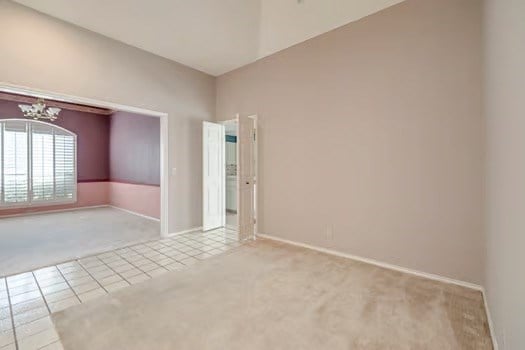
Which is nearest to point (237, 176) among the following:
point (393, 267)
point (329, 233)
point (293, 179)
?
point (293, 179)

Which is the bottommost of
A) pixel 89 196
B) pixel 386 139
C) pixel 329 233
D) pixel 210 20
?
pixel 329 233

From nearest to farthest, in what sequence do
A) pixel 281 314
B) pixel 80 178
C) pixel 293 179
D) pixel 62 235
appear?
pixel 281 314 < pixel 293 179 < pixel 62 235 < pixel 80 178

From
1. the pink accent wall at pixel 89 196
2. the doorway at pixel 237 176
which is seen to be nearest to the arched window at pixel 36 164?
the pink accent wall at pixel 89 196

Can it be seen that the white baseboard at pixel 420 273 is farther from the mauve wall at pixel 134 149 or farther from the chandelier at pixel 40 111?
the chandelier at pixel 40 111

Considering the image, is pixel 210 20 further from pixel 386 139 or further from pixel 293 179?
pixel 386 139

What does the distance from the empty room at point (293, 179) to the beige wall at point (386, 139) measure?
0.02m

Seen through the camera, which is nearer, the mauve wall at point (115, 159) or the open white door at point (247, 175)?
the open white door at point (247, 175)

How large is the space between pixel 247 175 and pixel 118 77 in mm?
2489

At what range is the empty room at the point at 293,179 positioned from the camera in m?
1.77

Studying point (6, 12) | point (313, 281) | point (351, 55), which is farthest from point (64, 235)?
point (351, 55)

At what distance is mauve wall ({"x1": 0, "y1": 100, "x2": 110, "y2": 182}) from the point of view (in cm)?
706

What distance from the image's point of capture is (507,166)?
145cm

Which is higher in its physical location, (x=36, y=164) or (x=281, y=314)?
(x=36, y=164)

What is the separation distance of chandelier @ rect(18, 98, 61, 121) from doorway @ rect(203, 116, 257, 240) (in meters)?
3.89
